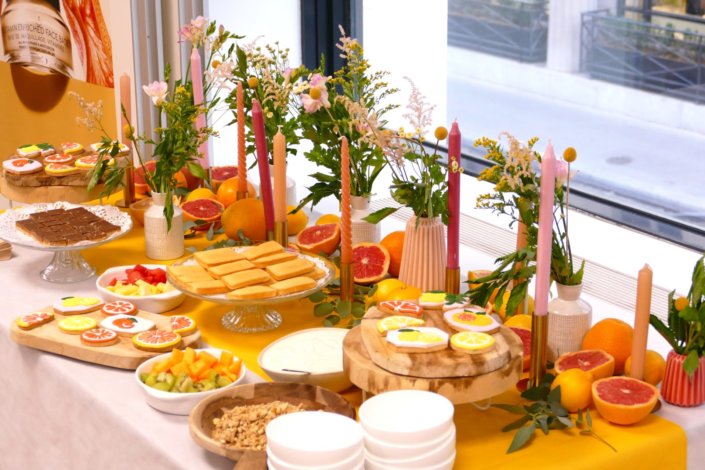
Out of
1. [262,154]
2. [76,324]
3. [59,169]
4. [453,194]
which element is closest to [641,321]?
[453,194]

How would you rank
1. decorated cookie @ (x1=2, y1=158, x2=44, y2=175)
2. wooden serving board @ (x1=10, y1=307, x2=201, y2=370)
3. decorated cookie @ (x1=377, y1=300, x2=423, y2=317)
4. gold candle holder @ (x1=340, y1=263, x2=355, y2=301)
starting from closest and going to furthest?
1. decorated cookie @ (x1=377, y1=300, x2=423, y2=317)
2. wooden serving board @ (x1=10, y1=307, x2=201, y2=370)
3. gold candle holder @ (x1=340, y1=263, x2=355, y2=301)
4. decorated cookie @ (x1=2, y1=158, x2=44, y2=175)

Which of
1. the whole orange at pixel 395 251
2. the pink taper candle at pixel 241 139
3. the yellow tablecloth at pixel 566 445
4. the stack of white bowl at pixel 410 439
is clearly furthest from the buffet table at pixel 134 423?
the pink taper candle at pixel 241 139

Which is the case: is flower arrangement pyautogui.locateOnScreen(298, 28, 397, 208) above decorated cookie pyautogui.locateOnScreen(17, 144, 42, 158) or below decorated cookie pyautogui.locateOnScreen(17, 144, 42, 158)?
above

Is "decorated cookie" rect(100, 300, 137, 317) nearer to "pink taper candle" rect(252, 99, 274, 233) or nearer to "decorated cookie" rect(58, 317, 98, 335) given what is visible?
"decorated cookie" rect(58, 317, 98, 335)

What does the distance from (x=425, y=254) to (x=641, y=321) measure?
509 millimetres

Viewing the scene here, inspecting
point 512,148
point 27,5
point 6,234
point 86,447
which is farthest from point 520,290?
point 27,5

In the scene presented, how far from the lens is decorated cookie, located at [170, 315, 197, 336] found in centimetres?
198

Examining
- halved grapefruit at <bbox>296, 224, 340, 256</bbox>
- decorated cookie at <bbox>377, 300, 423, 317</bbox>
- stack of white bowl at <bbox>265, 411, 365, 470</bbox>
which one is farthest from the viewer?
halved grapefruit at <bbox>296, 224, 340, 256</bbox>

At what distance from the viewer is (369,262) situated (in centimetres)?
227

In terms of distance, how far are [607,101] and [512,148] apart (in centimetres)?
529

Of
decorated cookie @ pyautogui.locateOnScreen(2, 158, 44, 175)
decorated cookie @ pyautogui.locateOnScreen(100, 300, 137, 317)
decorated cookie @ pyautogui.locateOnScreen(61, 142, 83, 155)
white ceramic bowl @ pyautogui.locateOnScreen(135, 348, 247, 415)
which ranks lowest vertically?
white ceramic bowl @ pyautogui.locateOnScreen(135, 348, 247, 415)

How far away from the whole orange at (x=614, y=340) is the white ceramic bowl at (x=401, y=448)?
0.46m

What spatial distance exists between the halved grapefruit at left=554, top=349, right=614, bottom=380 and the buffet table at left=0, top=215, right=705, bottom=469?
0.27ft

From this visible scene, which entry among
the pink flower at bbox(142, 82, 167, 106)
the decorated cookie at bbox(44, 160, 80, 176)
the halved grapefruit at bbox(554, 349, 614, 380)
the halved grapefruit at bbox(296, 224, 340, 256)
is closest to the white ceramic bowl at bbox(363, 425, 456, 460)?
the halved grapefruit at bbox(554, 349, 614, 380)
